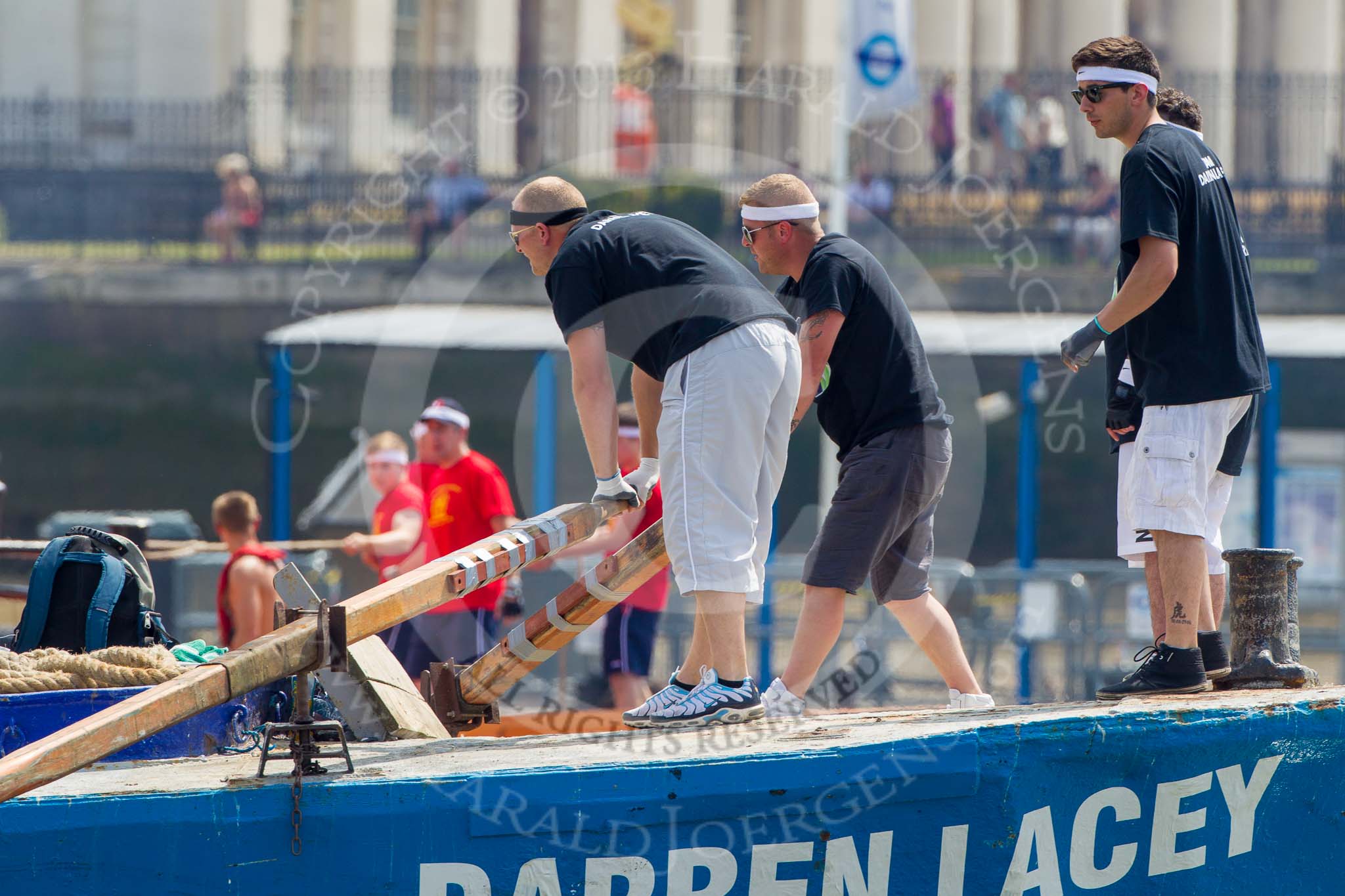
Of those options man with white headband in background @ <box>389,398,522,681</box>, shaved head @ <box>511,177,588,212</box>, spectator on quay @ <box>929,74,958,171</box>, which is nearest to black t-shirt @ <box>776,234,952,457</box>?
shaved head @ <box>511,177,588,212</box>

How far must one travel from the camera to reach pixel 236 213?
20.1 m

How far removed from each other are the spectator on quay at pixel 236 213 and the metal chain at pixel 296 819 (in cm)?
1767

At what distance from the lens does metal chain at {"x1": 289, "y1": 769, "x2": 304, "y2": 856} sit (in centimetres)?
308

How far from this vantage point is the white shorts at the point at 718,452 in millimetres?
4012

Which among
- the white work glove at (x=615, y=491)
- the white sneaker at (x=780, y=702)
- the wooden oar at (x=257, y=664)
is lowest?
the white sneaker at (x=780, y=702)

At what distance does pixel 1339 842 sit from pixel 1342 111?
23959 mm

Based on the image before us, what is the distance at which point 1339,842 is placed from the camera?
3611 mm

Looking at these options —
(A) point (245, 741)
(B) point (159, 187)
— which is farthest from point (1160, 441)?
(B) point (159, 187)

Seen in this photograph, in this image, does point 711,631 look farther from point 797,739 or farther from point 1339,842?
point 1339,842

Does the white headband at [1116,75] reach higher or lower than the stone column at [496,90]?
lower

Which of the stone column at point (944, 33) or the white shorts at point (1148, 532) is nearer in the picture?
the white shorts at point (1148, 532)

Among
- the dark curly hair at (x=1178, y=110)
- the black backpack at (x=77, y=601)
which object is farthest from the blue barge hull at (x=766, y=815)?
the dark curly hair at (x=1178, y=110)

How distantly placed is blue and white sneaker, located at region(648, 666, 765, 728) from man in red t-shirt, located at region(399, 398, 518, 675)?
11.2 ft

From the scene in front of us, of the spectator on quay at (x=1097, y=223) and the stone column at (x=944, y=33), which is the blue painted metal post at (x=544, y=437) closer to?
the spectator on quay at (x=1097, y=223)
